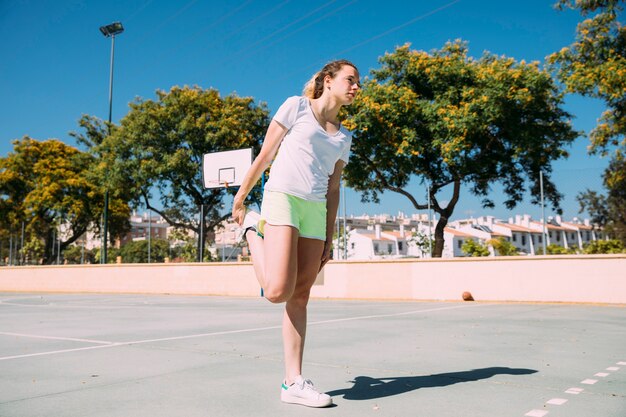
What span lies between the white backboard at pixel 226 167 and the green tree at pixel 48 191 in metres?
17.8

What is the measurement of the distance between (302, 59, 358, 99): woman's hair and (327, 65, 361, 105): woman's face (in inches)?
1.2

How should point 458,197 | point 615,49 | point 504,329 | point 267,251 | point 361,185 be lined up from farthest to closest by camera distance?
point 361,185 < point 458,197 < point 615,49 < point 504,329 < point 267,251

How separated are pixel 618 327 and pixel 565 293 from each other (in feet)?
20.0

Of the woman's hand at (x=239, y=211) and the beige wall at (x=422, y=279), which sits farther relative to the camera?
the beige wall at (x=422, y=279)

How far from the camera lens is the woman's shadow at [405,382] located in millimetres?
3068

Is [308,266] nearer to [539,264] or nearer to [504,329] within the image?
[504,329]

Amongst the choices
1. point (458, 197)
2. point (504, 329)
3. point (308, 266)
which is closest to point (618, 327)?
point (504, 329)

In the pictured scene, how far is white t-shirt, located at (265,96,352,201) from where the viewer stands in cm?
289

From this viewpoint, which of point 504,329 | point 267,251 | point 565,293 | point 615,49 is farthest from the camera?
point 615,49

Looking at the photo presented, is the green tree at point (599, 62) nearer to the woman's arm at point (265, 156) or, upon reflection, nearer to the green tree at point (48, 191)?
the woman's arm at point (265, 156)

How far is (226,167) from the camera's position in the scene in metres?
18.7

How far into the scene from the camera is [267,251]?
9.43 feet

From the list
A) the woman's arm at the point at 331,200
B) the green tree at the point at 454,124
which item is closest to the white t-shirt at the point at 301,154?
the woman's arm at the point at 331,200

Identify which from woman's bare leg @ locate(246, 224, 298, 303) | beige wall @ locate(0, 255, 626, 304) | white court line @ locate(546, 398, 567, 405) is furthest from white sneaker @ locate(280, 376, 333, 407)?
beige wall @ locate(0, 255, 626, 304)
